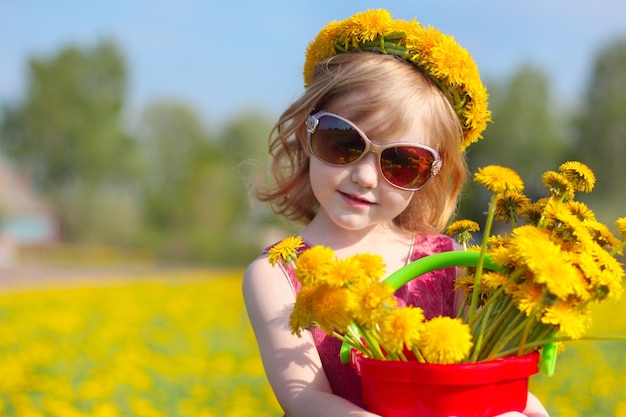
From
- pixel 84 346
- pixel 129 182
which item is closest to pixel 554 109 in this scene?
pixel 129 182

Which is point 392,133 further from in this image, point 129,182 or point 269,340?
point 129,182

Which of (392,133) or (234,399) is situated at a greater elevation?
(392,133)

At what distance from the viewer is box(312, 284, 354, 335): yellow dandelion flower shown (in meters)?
1.18

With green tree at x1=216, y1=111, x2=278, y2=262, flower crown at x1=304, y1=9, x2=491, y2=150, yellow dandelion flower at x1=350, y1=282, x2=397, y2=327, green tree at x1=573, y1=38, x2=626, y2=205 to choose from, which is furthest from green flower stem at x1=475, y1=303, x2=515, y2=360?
green tree at x1=573, y1=38, x2=626, y2=205

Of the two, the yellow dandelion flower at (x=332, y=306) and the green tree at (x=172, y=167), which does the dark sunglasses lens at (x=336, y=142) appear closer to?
the yellow dandelion flower at (x=332, y=306)

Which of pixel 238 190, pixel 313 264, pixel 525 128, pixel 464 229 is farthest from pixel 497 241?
pixel 525 128

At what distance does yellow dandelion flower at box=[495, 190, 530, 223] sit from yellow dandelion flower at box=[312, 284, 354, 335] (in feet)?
1.63

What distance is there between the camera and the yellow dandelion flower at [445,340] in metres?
1.16

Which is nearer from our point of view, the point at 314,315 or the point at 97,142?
the point at 314,315

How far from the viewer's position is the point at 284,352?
1590mm

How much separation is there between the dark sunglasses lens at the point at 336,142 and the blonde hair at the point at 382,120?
5cm

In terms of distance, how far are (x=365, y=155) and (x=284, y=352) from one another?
43 centimetres

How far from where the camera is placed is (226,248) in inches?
1137

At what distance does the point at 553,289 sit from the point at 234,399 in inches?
122
